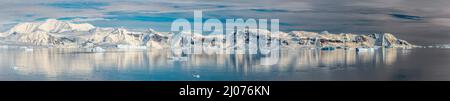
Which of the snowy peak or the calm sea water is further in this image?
the snowy peak

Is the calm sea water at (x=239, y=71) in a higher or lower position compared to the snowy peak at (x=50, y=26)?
lower

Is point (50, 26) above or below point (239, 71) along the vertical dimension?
above

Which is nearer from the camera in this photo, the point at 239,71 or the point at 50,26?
the point at 239,71

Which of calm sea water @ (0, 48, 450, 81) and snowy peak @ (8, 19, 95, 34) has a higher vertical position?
snowy peak @ (8, 19, 95, 34)

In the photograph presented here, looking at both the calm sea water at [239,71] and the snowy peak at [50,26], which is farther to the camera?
the snowy peak at [50,26]

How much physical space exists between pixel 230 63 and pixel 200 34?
0.86 m
